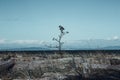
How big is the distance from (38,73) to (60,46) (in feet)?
94.7

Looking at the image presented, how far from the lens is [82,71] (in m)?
11.6

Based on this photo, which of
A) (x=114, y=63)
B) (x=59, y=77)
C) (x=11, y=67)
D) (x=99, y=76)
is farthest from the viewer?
(x=11, y=67)

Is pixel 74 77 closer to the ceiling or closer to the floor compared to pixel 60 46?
closer to the floor

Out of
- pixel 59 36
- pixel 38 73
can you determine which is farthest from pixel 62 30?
pixel 38 73

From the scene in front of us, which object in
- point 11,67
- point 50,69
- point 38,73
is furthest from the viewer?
point 11,67

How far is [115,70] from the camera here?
11242 mm

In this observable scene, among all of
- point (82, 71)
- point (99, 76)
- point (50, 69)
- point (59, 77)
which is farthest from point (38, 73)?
point (99, 76)

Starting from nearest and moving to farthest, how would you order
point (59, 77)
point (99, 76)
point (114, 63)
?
1. point (99, 76)
2. point (59, 77)
3. point (114, 63)

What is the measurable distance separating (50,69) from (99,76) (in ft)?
15.2

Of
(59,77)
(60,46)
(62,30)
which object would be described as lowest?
(59,77)

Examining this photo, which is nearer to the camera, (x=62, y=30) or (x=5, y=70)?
(x=5, y=70)

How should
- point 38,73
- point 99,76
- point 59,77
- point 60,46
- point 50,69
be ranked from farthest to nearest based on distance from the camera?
point 60,46 → point 50,69 → point 38,73 → point 59,77 → point 99,76

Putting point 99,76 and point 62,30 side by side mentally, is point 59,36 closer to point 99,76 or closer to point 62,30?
point 62,30

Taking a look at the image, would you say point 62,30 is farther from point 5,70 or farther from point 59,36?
point 5,70
